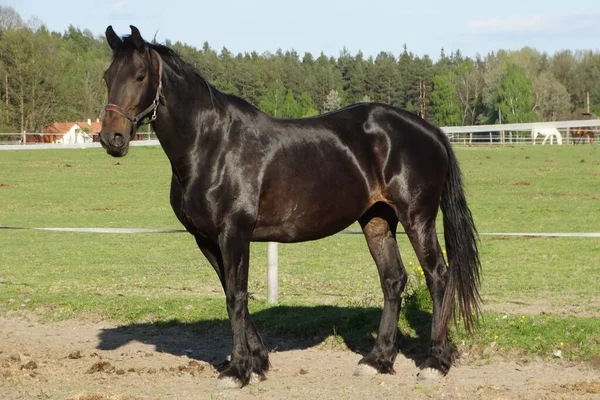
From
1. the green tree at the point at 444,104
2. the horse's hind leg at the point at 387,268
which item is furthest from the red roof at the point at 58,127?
the horse's hind leg at the point at 387,268

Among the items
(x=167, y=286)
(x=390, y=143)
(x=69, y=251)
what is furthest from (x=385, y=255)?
(x=69, y=251)

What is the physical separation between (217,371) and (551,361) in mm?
2544

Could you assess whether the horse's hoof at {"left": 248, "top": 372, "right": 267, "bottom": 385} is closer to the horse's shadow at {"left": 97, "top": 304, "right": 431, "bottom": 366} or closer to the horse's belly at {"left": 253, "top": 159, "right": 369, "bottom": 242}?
the horse's shadow at {"left": 97, "top": 304, "right": 431, "bottom": 366}

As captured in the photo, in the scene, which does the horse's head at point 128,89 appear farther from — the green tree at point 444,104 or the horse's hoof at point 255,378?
the green tree at point 444,104

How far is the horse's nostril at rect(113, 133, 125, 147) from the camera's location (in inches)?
226

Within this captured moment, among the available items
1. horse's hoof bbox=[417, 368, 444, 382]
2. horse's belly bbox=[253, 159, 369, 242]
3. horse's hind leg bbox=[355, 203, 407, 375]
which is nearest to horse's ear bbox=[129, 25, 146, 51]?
horse's belly bbox=[253, 159, 369, 242]

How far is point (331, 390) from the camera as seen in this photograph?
6.07 m

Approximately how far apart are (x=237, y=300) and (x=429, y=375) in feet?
4.95

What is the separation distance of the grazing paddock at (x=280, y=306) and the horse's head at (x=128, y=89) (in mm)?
1760

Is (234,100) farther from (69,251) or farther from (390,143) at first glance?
(69,251)

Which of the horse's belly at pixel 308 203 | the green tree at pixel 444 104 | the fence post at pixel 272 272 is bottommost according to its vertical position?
the fence post at pixel 272 272

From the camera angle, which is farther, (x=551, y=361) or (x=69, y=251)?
(x=69, y=251)

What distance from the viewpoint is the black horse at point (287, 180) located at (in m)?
6.07

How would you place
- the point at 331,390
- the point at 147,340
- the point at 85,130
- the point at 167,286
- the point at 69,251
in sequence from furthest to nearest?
the point at 85,130 → the point at 69,251 → the point at 167,286 → the point at 147,340 → the point at 331,390
